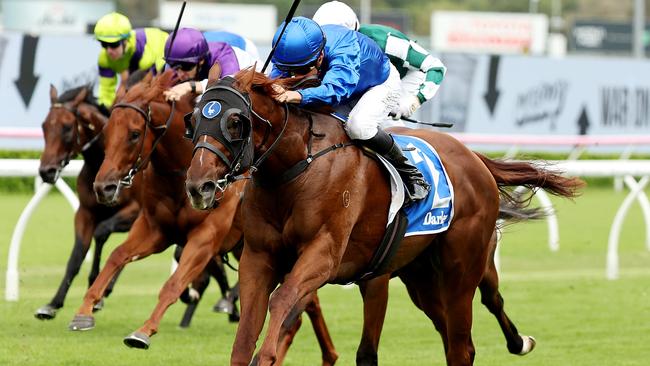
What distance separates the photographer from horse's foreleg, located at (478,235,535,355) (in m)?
6.32

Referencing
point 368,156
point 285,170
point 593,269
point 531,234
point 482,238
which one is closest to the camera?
point 285,170

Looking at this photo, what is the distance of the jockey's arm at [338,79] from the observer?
488 cm

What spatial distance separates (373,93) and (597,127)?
1561 centimetres

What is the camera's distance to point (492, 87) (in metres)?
19.6

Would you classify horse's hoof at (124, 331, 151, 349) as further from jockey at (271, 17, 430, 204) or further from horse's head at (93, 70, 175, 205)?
jockey at (271, 17, 430, 204)

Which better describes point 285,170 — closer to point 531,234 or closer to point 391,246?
point 391,246

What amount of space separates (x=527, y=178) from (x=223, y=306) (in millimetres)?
2689

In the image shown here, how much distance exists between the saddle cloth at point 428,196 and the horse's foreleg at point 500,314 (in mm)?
868

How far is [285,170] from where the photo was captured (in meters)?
4.78

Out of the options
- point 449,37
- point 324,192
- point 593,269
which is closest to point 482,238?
point 324,192

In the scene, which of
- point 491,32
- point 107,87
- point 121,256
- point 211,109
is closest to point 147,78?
point 121,256

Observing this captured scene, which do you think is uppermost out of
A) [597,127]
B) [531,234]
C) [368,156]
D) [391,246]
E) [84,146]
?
[368,156]

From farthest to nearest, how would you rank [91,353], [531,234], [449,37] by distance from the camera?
[449,37] < [531,234] < [91,353]

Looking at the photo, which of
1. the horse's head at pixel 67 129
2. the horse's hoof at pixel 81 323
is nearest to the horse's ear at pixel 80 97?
the horse's head at pixel 67 129
